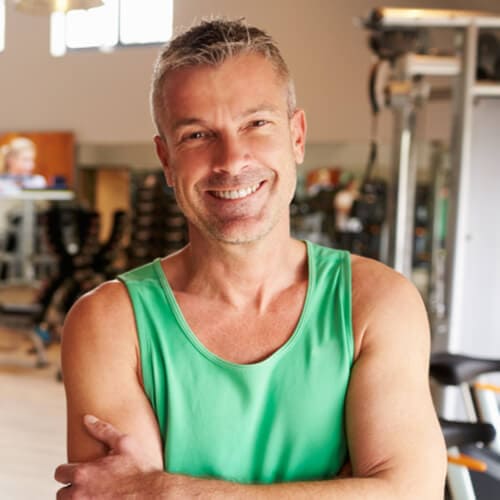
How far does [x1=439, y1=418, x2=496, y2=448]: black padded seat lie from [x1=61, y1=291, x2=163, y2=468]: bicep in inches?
28.5

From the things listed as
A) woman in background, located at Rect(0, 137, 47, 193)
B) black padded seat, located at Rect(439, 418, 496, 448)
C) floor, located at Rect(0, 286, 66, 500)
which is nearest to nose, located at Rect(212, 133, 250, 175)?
black padded seat, located at Rect(439, 418, 496, 448)

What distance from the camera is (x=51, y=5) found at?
2.95 meters

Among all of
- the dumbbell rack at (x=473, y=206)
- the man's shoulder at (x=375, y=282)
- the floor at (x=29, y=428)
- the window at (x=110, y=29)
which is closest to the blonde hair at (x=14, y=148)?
the window at (x=110, y=29)

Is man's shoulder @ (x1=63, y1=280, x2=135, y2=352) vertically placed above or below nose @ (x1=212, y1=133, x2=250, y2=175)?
below

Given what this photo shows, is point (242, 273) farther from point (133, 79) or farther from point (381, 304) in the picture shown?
point (133, 79)

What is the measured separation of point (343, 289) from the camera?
1.25 metres

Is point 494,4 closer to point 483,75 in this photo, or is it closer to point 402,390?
point 483,75

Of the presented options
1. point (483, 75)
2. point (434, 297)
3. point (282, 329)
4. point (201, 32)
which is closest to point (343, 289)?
point (282, 329)

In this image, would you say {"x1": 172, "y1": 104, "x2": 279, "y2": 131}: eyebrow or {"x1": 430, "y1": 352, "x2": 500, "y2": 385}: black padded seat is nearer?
{"x1": 172, "y1": 104, "x2": 279, "y2": 131}: eyebrow

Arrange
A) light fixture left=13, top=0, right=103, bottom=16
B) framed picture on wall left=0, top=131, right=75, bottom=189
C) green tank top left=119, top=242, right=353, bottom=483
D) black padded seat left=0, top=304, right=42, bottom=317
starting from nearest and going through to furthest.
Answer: green tank top left=119, top=242, right=353, bottom=483, light fixture left=13, top=0, right=103, bottom=16, black padded seat left=0, top=304, right=42, bottom=317, framed picture on wall left=0, top=131, right=75, bottom=189

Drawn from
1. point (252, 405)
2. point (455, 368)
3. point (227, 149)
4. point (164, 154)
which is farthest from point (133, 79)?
point (252, 405)

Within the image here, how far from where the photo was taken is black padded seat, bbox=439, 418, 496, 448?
1.61 m

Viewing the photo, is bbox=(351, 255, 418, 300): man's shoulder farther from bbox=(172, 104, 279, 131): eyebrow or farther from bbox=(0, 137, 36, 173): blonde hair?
bbox=(0, 137, 36, 173): blonde hair

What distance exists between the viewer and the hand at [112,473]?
42.8 inches
